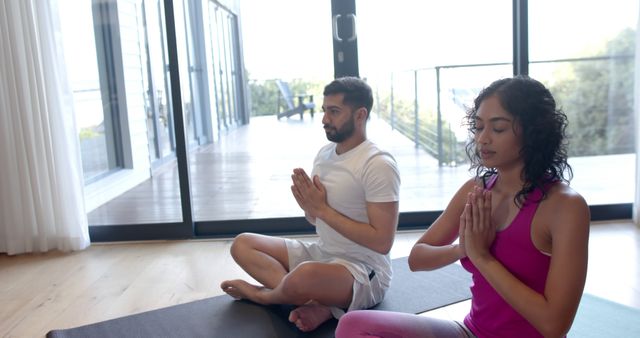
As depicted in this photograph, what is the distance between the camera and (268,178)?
3842 mm

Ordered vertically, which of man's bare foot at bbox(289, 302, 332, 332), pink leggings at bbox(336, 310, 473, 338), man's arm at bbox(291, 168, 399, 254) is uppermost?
man's arm at bbox(291, 168, 399, 254)

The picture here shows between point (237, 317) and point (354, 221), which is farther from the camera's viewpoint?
point (237, 317)

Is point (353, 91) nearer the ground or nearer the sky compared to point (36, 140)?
nearer the sky

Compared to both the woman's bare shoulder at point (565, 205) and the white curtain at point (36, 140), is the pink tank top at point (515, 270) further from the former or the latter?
the white curtain at point (36, 140)

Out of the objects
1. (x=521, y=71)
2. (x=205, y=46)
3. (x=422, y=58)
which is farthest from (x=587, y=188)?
(x=205, y=46)

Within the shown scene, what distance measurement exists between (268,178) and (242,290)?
1.70 metres

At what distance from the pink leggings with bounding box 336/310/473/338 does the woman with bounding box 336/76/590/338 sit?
2.7 inches

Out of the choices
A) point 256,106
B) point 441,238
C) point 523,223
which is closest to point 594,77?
point 256,106

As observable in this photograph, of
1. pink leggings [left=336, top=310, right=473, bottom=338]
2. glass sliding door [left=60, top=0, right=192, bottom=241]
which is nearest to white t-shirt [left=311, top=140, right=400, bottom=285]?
pink leggings [left=336, top=310, right=473, bottom=338]

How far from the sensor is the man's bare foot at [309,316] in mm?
1931

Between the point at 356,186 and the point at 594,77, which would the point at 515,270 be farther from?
the point at 594,77

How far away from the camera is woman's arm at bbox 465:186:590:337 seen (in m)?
1.04

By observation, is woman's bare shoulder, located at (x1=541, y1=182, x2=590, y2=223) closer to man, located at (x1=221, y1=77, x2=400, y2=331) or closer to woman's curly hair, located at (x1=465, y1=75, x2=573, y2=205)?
woman's curly hair, located at (x1=465, y1=75, x2=573, y2=205)

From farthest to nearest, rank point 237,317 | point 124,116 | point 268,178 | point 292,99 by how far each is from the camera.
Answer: point 268,178 < point 124,116 < point 292,99 < point 237,317
